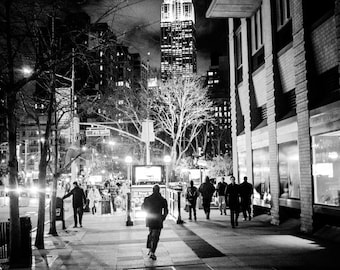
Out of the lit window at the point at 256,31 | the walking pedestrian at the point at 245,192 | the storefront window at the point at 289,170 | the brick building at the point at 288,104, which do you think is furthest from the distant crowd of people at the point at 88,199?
the lit window at the point at 256,31

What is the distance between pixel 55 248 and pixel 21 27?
247 inches

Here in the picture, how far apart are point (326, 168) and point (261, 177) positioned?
6.34 meters

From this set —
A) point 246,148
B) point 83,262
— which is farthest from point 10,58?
point 246,148

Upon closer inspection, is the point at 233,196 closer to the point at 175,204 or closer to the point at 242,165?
the point at 175,204

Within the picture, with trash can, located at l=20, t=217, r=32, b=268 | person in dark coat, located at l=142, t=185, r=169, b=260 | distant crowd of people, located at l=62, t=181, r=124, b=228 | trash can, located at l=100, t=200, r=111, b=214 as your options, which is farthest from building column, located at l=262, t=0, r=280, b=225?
trash can, located at l=100, t=200, r=111, b=214

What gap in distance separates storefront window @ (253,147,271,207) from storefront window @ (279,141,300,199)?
180 centimetres

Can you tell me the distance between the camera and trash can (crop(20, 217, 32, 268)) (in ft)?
32.3

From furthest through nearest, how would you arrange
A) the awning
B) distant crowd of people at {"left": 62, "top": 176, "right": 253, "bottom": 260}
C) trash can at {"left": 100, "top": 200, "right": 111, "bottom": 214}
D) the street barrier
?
trash can at {"left": 100, "top": 200, "right": 111, "bottom": 214}, the awning, the street barrier, distant crowd of people at {"left": 62, "top": 176, "right": 253, "bottom": 260}

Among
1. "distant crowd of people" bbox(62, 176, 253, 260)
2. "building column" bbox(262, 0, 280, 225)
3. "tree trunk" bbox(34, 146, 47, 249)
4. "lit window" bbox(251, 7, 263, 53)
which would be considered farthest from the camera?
"lit window" bbox(251, 7, 263, 53)

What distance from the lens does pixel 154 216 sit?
10.5 metres

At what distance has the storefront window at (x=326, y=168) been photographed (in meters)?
12.3

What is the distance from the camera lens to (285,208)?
53.0 ft

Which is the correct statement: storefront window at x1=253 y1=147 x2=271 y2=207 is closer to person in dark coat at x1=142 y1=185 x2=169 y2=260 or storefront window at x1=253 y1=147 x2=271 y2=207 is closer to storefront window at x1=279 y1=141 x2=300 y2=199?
storefront window at x1=279 y1=141 x2=300 y2=199

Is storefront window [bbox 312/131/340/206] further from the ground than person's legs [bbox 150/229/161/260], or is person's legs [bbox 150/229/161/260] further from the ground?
storefront window [bbox 312/131/340/206]
